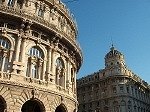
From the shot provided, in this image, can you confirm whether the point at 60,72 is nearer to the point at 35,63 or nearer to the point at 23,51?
the point at 35,63

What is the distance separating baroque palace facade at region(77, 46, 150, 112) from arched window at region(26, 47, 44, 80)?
35.7 m

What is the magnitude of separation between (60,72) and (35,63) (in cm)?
423

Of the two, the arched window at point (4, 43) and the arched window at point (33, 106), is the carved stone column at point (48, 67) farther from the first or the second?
the arched window at point (4, 43)

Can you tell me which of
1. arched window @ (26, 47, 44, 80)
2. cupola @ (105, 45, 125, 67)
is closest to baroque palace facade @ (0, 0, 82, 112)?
arched window @ (26, 47, 44, 80)

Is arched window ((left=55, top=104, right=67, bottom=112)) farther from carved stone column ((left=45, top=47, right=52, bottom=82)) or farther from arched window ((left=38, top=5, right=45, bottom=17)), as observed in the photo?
arched window ((left=38, top=5, right=45, bottom=17))

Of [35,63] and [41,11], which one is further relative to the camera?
[41,11]

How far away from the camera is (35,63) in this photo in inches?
1157

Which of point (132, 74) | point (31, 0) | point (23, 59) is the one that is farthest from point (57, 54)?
point (132, 74)

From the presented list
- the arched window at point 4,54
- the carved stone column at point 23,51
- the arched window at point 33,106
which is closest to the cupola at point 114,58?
the carved stone column at point 23,51

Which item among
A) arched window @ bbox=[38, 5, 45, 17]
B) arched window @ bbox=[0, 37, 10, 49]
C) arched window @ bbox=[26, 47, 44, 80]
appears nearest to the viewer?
arched window @ bbox=[0, 37, 10, 49]

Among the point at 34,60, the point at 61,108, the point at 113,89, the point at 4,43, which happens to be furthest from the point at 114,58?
the point at 4,43

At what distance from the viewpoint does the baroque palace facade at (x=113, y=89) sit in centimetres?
6178

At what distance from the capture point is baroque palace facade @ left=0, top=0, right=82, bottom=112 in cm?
2594

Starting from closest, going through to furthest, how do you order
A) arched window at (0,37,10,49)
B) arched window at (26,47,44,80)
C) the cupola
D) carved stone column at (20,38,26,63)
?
carved stone column at (20,38,26,63) → arched window at (0,37,10,49) → arched window at (26,47,44,80) → the cupola
